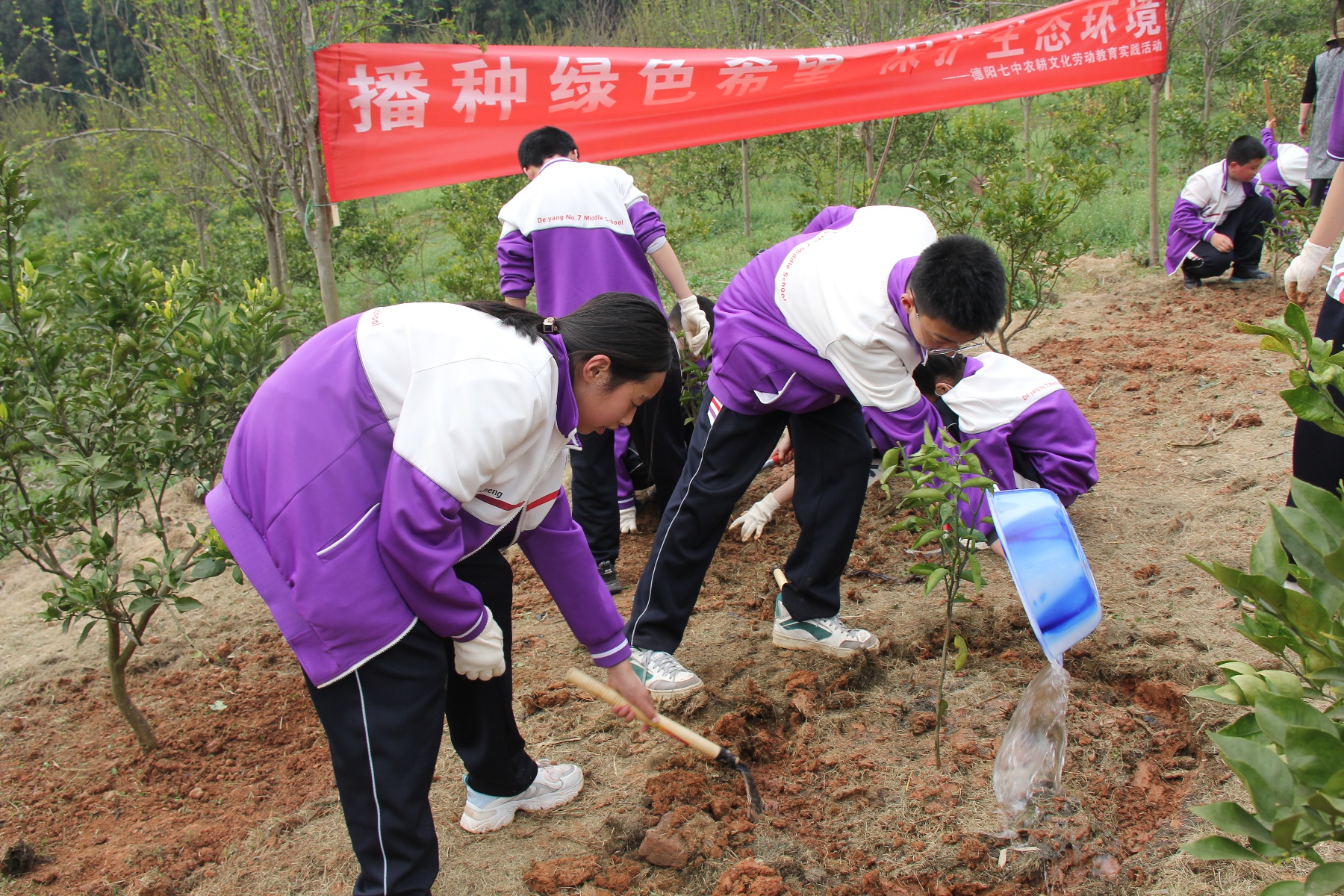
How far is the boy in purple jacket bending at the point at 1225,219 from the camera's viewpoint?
5.97m

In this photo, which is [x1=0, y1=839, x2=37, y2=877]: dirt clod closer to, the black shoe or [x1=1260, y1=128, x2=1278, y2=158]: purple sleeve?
the black shoe

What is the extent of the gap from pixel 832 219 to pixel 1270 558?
2.05 m

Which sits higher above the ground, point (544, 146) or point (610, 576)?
point (544, 146)

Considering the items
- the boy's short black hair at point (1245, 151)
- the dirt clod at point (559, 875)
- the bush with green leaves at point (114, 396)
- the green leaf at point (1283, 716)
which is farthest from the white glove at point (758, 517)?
the boy's short black hair at point (1245, 151)

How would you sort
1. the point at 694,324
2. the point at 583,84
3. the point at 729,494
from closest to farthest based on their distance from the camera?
the point at 729,494 < the point at 694,324 < the point at 583,84

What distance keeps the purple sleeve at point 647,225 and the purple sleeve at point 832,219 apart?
75 centimetres

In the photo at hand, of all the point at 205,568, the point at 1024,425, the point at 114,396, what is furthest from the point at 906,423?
the point at 114,396

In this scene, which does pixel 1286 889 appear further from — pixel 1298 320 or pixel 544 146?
pixel 544 146

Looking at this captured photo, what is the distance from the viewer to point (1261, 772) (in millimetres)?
842

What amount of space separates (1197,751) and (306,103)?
4.82 meters

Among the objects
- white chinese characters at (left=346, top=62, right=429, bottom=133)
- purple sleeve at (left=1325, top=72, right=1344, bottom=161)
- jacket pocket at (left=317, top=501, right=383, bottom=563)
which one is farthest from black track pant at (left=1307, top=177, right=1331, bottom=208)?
jacket pocket at (left=317, top=501, right=383, bottom=563)

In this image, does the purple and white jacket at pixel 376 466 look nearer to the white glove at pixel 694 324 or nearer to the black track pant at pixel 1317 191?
the white glove at pixel 694 324

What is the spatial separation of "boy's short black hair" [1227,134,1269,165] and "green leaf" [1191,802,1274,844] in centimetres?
636

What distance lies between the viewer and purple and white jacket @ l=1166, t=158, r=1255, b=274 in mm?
6027
